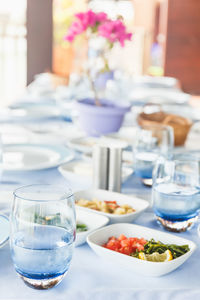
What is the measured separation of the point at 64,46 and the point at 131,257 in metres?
5.53

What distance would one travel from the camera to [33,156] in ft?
4.87

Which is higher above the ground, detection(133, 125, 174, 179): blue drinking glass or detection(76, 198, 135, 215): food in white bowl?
detection(133, 125, 174, 179): blue drinking glass

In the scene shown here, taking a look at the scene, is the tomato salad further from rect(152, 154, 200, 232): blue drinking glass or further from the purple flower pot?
the purple flower pot

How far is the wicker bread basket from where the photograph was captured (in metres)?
1.70

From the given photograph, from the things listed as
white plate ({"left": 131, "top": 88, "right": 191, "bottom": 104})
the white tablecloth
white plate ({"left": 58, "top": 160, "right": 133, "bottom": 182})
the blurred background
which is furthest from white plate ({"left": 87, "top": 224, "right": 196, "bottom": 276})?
the blurred background

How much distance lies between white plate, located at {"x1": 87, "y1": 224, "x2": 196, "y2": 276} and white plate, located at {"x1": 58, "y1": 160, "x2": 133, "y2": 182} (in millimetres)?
340

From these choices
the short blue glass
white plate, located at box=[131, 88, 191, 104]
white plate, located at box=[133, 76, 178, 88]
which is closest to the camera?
the short blue glass

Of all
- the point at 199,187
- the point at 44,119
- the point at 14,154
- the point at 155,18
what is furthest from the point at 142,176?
the point at 155,18

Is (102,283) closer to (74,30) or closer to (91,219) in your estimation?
(91,219)

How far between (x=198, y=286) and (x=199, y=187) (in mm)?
290

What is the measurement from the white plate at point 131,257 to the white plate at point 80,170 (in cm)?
34

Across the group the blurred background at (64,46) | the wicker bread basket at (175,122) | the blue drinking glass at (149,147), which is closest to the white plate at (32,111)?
the wicker bread basket at (175,122)

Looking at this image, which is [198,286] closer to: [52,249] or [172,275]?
[172,275]

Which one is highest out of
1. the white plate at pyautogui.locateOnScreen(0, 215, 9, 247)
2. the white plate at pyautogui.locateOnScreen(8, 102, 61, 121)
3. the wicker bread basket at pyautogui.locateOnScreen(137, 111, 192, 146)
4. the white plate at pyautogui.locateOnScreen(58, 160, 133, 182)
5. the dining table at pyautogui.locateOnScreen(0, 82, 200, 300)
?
the wicker bread basket at pyautogui.locateOnScreen(137, 111, 192, 146)
